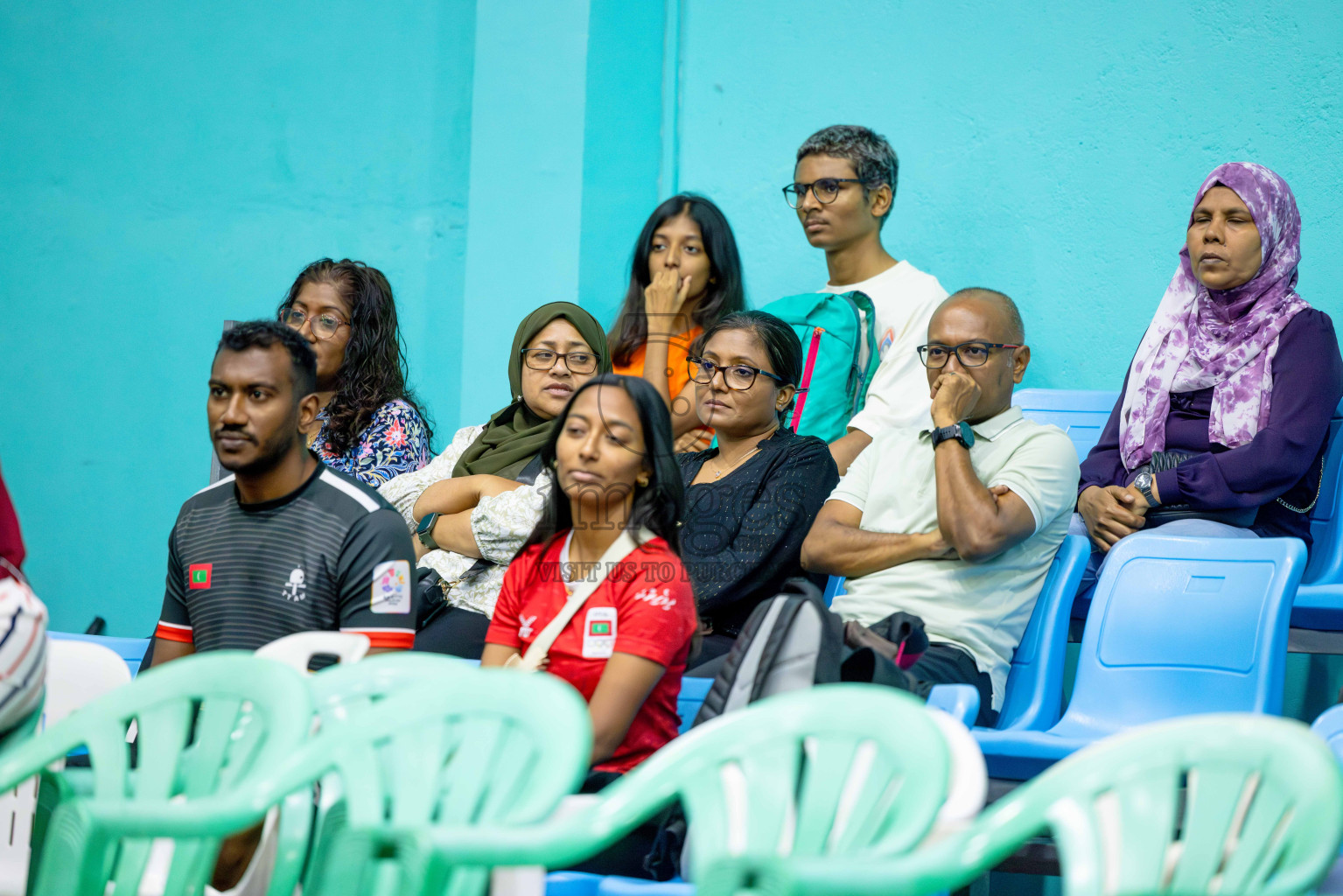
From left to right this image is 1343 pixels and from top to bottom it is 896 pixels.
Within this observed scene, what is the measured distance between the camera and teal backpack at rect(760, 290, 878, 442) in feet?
11.4

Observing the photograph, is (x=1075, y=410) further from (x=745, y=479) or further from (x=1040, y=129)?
(x=745, y=479)

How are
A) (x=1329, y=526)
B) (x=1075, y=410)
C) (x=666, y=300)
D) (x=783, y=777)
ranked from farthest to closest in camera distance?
(x=1075, y=410)
(x=666, y=300)
(x=1329, y=526)
(x=783, y=777)

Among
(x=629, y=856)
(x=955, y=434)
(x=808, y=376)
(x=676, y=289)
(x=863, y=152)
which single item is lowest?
(x=629, y=856)

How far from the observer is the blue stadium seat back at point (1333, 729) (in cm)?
Answer: 170

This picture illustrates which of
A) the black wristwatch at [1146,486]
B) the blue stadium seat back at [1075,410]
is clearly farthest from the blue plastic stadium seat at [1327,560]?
the blue stadium seat back at [1075,410]

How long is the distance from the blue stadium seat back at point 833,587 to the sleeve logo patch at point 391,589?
1.23m

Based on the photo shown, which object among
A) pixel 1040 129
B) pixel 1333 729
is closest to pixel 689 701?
pixel 1333 729

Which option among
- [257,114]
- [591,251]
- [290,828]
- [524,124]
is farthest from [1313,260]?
[257,114]

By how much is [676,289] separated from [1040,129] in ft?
4.33

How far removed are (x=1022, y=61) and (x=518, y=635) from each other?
2656mm

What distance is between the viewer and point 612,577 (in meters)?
2.21

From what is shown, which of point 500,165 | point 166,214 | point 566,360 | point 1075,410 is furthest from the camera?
point 166,214

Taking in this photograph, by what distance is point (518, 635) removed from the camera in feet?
7.55

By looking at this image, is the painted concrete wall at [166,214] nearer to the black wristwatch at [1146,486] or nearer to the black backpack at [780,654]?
the black wristwatch at [1146,486]
